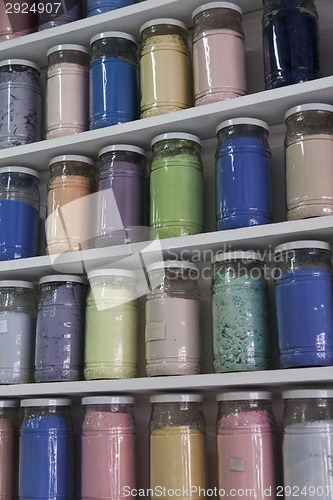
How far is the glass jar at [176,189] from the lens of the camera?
1142 mm

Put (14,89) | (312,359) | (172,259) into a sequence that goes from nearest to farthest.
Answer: (312,359) < (172,259) < (14,89)

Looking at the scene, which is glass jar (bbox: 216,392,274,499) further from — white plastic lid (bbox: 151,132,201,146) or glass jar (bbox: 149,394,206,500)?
white plastic lid (bbox: 151,132,201,146)

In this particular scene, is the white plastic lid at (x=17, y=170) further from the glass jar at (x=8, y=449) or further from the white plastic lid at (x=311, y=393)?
the white plastic lid at (x=311, y=393)

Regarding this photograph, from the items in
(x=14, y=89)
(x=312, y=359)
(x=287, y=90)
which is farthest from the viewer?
(x=14, y=89)

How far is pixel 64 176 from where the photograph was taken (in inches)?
49.7

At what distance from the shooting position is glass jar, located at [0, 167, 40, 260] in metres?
1.26

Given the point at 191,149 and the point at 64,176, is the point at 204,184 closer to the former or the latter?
the point at 191,149

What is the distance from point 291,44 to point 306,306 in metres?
0.44

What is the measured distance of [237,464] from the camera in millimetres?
1003

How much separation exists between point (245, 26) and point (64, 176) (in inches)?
17.8

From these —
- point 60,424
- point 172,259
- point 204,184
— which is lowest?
point 60,424

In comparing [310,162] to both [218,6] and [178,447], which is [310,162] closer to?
[218,6]

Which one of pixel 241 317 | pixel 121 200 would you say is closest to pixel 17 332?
pixel 121 200

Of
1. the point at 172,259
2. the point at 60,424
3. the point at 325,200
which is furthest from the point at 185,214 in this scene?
the point at 60,424
